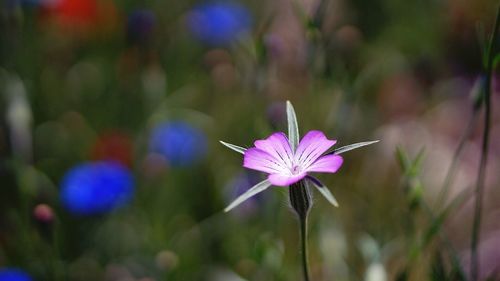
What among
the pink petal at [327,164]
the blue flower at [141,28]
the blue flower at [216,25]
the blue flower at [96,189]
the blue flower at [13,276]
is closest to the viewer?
the pink petal at [327,164]

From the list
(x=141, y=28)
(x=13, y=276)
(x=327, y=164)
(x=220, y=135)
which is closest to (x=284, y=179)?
(x=327, y=164)

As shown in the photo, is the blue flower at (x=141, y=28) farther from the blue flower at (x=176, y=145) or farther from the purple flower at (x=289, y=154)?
the purple flower at (x=289, y=154)

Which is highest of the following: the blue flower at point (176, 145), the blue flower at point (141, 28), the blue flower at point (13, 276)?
the blue flower at point (141, 28)

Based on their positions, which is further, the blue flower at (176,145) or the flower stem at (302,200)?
the blue flower at (176,145)

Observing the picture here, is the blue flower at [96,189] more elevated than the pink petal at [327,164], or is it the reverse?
the blue flower at [96,189]

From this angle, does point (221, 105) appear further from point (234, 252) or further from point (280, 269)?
point (280, 269)

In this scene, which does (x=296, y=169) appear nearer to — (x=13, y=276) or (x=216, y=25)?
(x=13, y=276)

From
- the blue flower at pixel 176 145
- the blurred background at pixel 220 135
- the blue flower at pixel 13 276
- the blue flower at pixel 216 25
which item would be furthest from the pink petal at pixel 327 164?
the blue flower at pixel 216 25

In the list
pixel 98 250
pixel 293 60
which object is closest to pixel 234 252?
pixel 98 250
